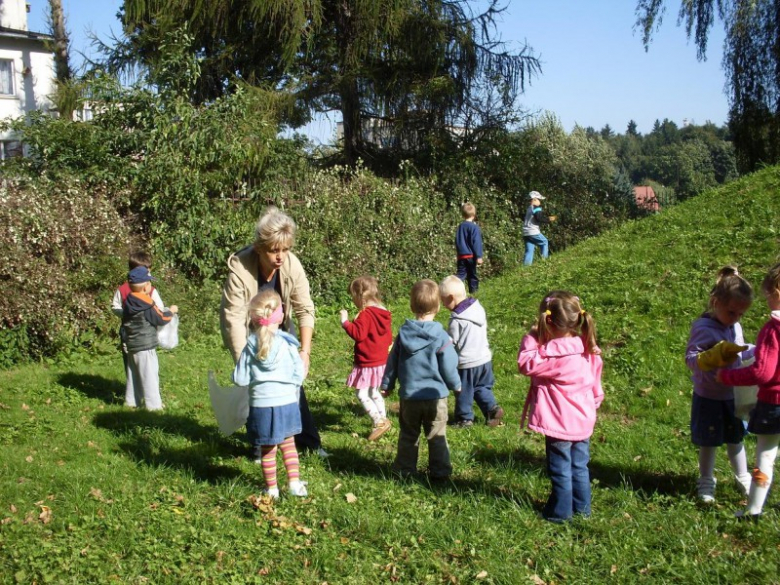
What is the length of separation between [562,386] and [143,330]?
4.61 m

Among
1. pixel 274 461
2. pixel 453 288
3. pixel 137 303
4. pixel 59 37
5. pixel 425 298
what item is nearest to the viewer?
pixel 274 461

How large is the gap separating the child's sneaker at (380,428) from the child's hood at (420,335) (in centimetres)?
148

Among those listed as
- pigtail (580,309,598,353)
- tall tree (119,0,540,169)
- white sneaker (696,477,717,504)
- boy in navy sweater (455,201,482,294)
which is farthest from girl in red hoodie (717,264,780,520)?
tall tree (119,0,540,169)

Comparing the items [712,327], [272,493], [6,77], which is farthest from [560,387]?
[6,77]

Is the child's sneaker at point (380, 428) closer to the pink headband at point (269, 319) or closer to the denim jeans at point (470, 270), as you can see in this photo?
the pink headband at point (269, 319)

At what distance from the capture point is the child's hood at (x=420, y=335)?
543 cm

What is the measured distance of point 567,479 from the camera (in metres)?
4.65

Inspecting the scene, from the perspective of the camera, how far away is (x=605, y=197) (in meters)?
20.5

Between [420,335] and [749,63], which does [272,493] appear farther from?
[749,63]

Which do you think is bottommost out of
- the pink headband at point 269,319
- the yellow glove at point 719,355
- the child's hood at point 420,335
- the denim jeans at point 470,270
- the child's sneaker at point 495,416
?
the child's sneaker at point 495,416

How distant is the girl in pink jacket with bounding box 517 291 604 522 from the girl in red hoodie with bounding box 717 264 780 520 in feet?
2.65

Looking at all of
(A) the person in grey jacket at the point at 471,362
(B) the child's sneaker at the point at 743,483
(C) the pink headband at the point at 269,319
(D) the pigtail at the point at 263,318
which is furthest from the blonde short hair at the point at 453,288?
(B) the child's sneaker at the point at 743,483

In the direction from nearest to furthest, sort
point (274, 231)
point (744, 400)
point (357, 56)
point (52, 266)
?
1. point (744, 400)
2. point (274, 231)
3. point (52, 266)
4. point (357, 56)

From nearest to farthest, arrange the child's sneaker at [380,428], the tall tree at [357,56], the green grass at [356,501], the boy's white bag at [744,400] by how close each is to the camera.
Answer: the green grass at [356,501], the boy's white bag at [744,400], the child's sneaker at [380,428], the tall tree at [357,56]
